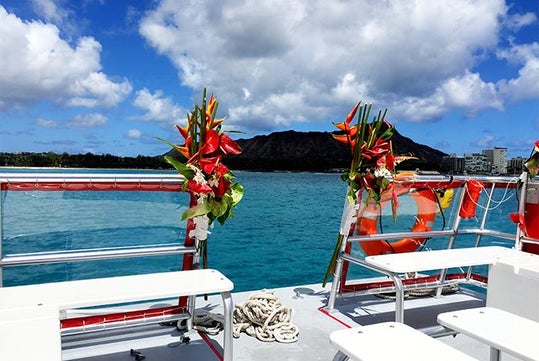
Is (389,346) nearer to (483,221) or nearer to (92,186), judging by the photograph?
(92,186)

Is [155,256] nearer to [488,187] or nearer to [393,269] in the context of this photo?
[393,269]

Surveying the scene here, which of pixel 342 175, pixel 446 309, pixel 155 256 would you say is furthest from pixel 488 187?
pixel 155 256

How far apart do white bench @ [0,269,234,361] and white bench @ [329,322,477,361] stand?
69 centimetres

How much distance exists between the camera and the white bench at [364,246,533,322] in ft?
9.05

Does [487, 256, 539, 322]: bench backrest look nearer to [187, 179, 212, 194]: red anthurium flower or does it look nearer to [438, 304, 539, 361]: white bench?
[438, 304, 539, 361]: white bench

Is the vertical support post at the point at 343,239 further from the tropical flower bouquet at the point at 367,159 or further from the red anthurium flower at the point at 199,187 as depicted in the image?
the red anthurium flower at the point at 199,187

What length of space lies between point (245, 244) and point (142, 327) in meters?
9.35

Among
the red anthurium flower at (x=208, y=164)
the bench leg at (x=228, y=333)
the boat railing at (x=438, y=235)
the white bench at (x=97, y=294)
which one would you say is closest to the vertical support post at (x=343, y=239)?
the boat railing at (x=438, y=235)

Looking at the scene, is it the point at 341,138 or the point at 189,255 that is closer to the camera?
the point at 189,255

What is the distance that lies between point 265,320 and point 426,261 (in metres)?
1.11

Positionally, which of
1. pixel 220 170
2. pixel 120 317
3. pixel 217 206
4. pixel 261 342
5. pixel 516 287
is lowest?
pixel 261 342

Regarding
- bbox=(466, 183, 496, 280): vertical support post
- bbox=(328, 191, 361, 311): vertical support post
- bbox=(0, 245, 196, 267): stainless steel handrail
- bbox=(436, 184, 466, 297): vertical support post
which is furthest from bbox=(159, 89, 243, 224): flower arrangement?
bbox=(466, 183, 496, 280): vertical support post

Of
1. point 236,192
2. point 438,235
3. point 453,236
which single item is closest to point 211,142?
point 236,192

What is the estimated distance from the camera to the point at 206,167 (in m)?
2.66
